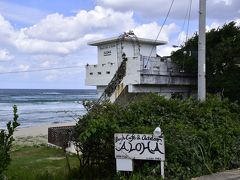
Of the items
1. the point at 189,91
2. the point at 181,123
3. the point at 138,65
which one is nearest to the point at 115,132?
the point at 181,123

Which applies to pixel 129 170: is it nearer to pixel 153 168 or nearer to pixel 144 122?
pixel 153 168

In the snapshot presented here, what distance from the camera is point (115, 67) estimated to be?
3148cm

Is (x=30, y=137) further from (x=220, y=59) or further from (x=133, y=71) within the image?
(x=220, y=59)

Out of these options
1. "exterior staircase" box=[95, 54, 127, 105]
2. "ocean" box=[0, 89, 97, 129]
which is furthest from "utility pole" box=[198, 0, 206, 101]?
"exterior staircase" box=[95, 54, 127, 105]

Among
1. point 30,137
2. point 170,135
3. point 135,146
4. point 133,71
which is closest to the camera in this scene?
point 135,146

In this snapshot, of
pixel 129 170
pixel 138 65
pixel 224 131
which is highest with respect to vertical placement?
pixel 138 65

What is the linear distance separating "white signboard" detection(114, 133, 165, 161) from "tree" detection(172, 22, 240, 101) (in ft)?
74.8

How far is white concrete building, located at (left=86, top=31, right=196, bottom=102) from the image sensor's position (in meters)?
28.8

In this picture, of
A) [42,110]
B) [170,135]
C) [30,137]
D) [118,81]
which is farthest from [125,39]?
[42,110]

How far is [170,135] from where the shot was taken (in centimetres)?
687

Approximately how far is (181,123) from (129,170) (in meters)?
1.72

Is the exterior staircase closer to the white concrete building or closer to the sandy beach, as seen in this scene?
the white concrete building

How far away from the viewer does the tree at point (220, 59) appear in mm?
29953

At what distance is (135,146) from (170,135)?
2.30 feet
